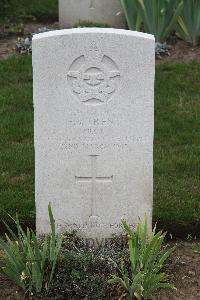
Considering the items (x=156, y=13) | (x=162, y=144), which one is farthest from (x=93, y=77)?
(x=156, y=13)

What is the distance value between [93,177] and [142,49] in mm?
840

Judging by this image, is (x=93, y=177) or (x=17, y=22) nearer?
(x=93, y=177)

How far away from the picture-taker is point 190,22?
341 inches

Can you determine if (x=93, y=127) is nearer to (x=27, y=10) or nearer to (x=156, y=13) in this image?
(x=156, y=13)

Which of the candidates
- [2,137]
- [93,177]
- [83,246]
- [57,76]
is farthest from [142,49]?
[2,137]

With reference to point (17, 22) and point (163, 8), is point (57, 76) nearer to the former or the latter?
point (163, 8)

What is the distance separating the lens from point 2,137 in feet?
21.5

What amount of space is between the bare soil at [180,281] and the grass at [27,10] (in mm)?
5965

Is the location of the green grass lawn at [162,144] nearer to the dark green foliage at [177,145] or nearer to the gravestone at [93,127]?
the dark green foliage at [177,145]

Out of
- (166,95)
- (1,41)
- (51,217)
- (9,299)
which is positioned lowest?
(9,299)

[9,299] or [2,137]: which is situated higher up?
[2,137]

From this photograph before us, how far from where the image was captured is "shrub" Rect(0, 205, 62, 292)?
4.22 m

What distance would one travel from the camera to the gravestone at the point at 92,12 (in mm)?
9531

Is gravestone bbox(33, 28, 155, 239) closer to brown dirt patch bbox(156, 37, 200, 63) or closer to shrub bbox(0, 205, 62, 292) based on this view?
shrub bbox(0, 205, 62, 292)
